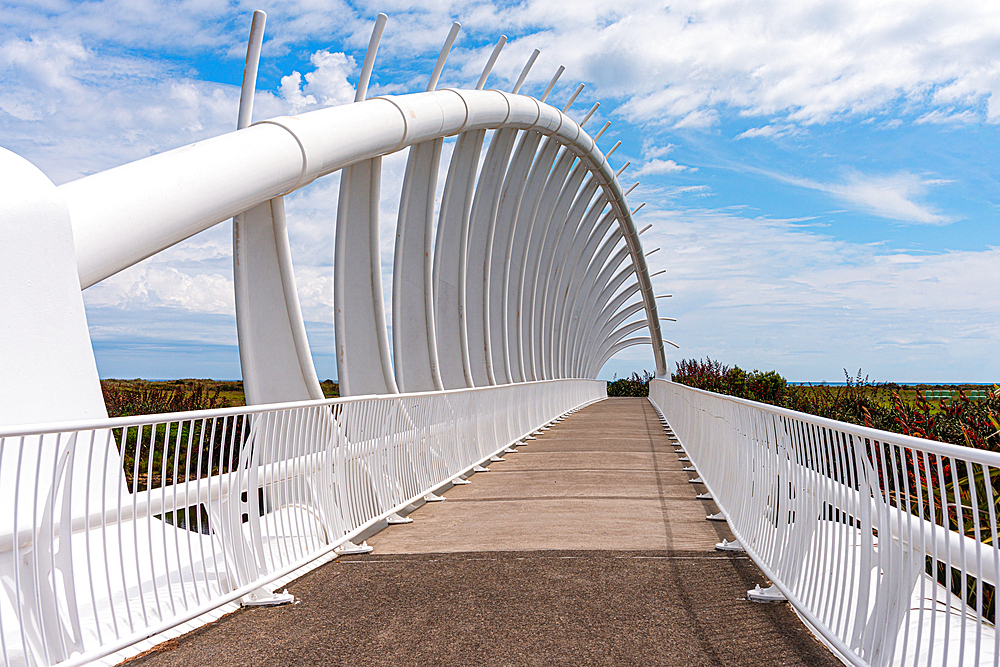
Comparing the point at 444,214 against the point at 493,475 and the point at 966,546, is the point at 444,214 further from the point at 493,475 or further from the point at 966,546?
the point at 966,546

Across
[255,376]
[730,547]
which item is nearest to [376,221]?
[255,376]

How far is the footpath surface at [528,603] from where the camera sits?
4.42 meters

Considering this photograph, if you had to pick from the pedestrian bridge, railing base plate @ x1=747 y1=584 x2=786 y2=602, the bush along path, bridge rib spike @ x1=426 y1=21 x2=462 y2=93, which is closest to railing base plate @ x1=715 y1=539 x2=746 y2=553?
the pedestrian bridge

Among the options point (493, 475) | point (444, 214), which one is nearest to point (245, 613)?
point (493, 475)

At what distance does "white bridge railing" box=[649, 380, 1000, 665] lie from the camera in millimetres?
3508

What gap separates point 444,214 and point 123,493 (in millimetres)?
15381

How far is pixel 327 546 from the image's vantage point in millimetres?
6781

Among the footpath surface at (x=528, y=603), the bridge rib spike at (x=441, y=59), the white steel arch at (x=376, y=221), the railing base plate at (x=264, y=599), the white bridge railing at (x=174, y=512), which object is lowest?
the footpath surface at (x=528, y=603)

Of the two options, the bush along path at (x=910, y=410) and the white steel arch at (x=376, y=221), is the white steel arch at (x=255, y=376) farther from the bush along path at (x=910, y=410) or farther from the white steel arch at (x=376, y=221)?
A: the bush along path at (x=910, y=410)

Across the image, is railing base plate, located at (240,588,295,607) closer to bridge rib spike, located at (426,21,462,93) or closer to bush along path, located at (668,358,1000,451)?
bush along path, located at (668,358,1000,451)

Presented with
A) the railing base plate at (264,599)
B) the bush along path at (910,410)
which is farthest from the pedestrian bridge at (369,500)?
the bush along path at (910,410)

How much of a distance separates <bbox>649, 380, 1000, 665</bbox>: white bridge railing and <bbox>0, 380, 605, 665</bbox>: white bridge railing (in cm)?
375

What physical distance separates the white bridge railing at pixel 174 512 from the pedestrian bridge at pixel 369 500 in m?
0.03

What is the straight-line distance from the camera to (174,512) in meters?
4.91
